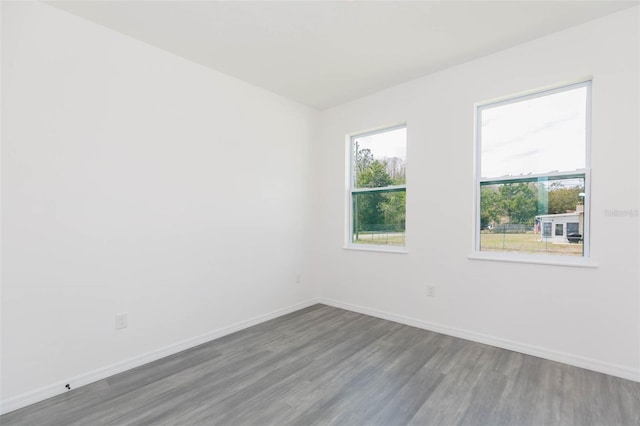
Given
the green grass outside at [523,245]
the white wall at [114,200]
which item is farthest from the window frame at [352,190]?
the white wall at [114,200]

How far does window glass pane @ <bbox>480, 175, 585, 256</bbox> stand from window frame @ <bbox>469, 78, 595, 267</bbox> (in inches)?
1.2

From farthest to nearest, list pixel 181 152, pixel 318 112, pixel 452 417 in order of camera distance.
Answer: pixel 318 112 < pixel 181 152 < pixel 452 417

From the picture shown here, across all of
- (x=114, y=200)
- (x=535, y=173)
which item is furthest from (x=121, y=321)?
(x=535, y=173)

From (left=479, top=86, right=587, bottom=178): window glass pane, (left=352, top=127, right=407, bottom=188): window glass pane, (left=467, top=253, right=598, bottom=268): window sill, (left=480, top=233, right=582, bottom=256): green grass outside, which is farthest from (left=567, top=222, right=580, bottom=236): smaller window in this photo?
(left=352, top=127, right=407, bottom=188): window glass pane

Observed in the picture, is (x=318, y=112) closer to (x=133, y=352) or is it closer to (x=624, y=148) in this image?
(x=624, y=148)

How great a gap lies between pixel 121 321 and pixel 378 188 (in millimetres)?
3047

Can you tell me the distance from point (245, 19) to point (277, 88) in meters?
1.24

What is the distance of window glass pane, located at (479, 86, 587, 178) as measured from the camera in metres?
2.57

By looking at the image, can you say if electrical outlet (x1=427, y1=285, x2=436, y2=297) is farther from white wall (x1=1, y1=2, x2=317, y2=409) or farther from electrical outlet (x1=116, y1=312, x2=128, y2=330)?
electrical outlet (x1=116, y1=312, x2=128, y2=330)

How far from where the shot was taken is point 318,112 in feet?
14.3

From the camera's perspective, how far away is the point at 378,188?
12.8 ft

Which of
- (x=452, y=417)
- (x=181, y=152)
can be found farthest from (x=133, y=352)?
(x=452, y=417)

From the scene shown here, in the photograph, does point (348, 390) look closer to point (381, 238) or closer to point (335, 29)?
point (381, 238)

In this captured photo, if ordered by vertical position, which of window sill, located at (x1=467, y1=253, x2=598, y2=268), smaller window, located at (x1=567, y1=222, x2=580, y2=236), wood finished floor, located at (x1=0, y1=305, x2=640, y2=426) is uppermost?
smaller window, located at (x1=567, y1=222, x2=580, y2=236)
